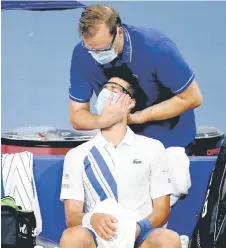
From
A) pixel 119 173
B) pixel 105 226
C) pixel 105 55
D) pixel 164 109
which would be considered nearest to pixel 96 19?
pixel 105 55

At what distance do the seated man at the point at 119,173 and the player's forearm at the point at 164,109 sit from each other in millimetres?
90

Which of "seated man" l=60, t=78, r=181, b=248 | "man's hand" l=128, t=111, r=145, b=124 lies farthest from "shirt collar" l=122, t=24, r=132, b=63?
"man's hand" l=128, t=111, r=145, b=124

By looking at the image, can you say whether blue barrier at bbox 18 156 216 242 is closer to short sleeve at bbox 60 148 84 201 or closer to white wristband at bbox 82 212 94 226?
short sleeve at bbox 60 148 84 201

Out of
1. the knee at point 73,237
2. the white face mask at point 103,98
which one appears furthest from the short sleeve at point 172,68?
the knee at point 73,237

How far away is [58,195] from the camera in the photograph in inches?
120

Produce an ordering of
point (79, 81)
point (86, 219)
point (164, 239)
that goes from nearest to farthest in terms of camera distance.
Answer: point (164, 239)
point (86, 219)
point (79, 81)

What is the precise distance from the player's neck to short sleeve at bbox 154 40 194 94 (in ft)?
0.92

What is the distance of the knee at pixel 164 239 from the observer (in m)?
2.72

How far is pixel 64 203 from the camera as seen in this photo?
9.70 feet

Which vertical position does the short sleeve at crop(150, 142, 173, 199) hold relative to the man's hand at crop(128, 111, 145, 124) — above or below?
below

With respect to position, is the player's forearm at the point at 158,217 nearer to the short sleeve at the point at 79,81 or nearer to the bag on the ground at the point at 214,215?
the bag on the ground at the point at 214,215

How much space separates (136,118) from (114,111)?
0.41 ft

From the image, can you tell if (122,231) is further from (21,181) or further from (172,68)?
(172,68)

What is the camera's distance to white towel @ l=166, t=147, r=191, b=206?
2.99 m
